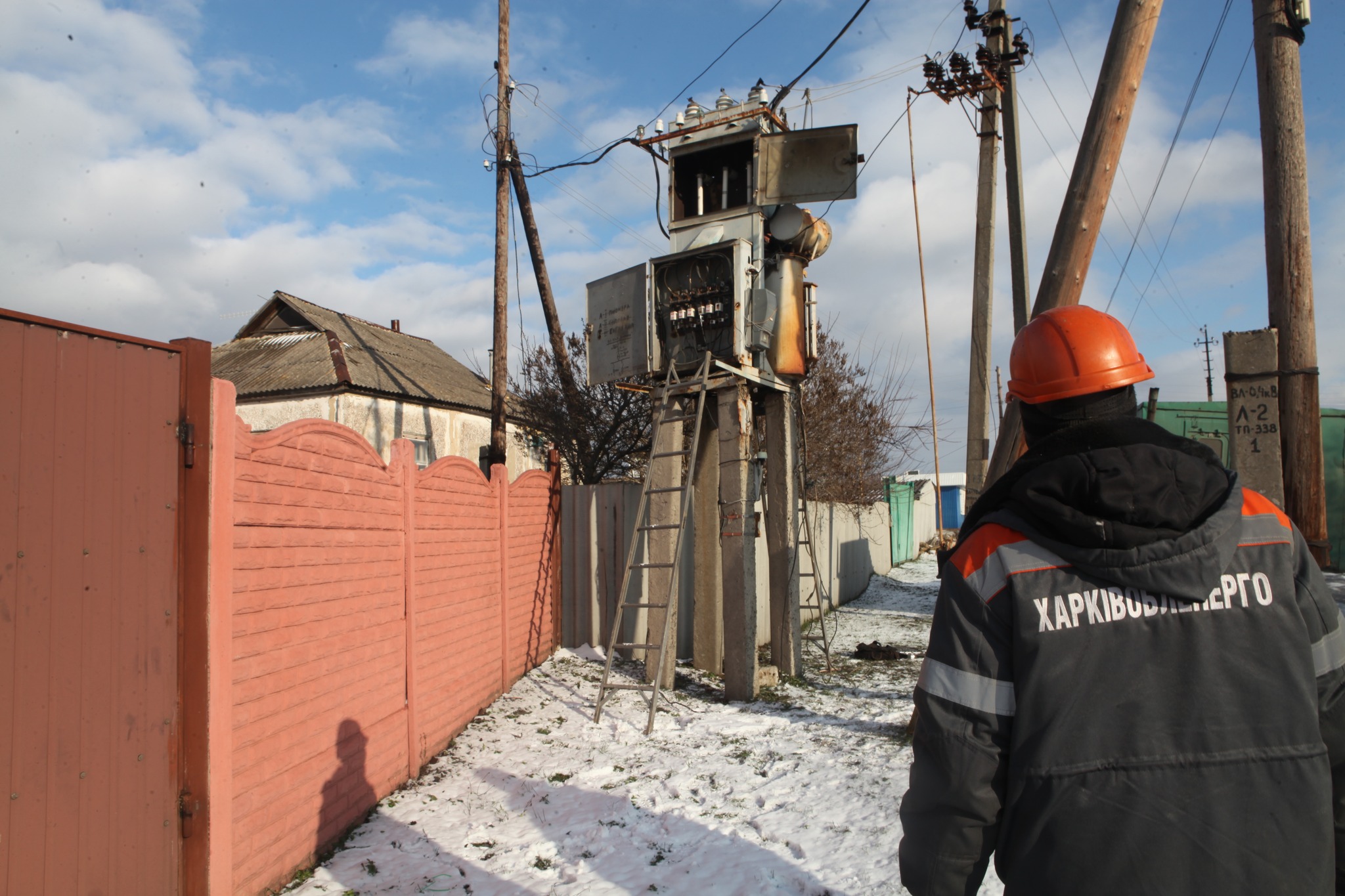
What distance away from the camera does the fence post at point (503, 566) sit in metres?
7.46

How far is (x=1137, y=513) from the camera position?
160cm

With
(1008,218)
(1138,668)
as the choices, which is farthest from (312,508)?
(1008,218)

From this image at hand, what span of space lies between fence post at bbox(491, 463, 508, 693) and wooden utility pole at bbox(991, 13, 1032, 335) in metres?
4.80

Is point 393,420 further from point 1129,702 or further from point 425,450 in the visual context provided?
point 1129,702

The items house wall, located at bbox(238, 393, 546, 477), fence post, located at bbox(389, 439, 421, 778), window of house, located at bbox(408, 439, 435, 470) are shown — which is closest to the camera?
fence post, located at bbox(389, 439, 421, 778)

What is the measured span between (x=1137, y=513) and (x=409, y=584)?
4.64 meters

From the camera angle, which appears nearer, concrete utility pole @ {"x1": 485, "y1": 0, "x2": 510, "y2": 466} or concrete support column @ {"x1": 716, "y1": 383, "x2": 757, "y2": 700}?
concrete support column @ {"x1": 716, "y1": 383, "x2": 757, "y2": 700}

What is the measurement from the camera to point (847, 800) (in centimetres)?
490

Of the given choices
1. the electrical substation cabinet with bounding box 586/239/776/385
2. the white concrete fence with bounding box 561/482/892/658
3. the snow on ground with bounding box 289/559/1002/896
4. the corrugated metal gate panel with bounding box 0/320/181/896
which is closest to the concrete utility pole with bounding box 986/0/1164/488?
the snow on ground with bounding box 289/559/1002/896

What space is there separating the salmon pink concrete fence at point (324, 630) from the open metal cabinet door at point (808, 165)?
164 inches

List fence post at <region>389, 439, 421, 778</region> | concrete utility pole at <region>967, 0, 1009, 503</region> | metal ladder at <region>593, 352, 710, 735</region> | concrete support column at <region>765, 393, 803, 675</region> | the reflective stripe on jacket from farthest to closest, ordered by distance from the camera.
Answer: concrete utility pole at <region>967, 0, 1009, 503</region> → concrete support column at <region>765, 393, 803, 675</region> → metal ladder at <region>593, 352, 710, 735</region> → fence post at <region>389, 439, 421, 778</region> → the reflective stripe on jacket

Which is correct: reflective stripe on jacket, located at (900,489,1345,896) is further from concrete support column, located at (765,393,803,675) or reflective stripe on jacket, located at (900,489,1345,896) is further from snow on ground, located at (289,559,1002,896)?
concrete support column, located at (765,393,803,675)

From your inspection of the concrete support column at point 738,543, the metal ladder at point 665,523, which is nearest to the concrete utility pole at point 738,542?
the concrete support column at point 738,543

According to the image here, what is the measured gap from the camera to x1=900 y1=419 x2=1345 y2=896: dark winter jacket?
5.18 ft
